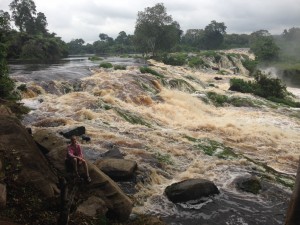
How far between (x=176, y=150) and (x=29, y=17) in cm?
7585

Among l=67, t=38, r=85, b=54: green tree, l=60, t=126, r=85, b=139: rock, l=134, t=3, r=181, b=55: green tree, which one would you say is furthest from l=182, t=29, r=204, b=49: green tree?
l=60, t=126, r=85, b=139: rock

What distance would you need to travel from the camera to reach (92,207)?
9.39 metres

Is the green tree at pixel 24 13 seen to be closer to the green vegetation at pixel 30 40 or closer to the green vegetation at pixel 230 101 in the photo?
the green vegetation at pixel 30 40

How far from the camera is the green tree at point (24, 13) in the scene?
80.9 metres

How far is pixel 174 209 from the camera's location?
36.8ft

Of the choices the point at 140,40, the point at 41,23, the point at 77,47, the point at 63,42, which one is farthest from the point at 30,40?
the point at 77,47

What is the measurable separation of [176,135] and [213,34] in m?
123

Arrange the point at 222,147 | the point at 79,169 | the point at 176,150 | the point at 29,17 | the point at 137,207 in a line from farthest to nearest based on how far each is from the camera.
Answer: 1. the point at 29,17
2. the point at 222,147
3. the point at 176,150
4. the point at 137,207
5. the point at 79,169

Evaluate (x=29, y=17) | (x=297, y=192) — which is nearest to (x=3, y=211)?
(x=297, y=192)

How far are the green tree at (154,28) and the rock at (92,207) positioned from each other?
214 feet

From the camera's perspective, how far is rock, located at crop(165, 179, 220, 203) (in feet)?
37.9

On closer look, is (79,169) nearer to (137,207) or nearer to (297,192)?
(137,207)

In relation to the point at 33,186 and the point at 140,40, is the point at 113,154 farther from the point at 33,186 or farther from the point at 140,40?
the point at 140,40

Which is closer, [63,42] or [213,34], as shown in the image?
[63,42]
